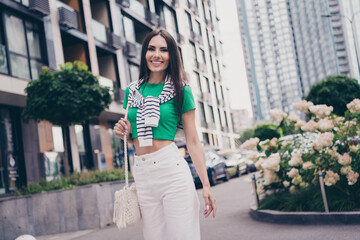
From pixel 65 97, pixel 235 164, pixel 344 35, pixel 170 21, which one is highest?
pixel 344 35

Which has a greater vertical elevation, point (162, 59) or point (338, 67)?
point (338, 67)

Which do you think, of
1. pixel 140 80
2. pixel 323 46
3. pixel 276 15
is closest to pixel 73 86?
pixel 140 80

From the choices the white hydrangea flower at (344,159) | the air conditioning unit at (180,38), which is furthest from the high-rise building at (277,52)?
the white hydrangea flower at (344,159)

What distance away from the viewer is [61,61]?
59.8ft

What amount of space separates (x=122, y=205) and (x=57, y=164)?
1581cm

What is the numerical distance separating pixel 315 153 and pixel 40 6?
13.5m

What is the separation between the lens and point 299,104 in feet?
25.5

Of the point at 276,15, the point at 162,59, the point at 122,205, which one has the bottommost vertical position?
the point at 122,205

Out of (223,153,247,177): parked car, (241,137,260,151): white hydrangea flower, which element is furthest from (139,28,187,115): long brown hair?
(223,153,247,177): parked car

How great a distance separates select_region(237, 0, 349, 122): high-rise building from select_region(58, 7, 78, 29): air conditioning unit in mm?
119688

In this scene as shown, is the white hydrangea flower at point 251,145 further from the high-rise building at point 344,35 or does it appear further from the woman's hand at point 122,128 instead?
the high-rise building at point 344,35

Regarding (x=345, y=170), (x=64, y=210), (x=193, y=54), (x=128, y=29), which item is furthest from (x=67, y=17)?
(x=193, y=54)

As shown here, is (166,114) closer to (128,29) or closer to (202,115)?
(128,29)

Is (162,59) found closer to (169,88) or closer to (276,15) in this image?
(169,88)
